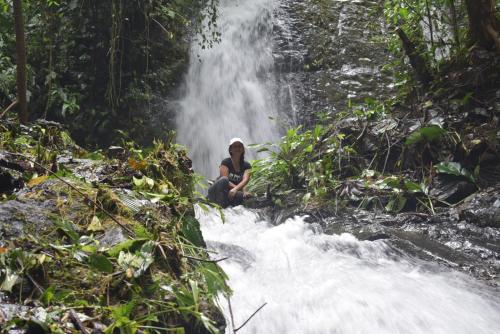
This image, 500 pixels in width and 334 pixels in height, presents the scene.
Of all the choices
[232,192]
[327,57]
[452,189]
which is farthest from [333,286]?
[327,57]

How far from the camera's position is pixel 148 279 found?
1772 mm

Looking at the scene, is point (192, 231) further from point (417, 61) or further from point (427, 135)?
point (417, 61)

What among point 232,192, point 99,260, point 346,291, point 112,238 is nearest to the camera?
point 99,260

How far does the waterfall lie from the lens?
30.5 feet

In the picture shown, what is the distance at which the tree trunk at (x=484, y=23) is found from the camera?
5.61 m

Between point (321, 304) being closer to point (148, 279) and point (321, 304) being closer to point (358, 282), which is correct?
point (358, 282)

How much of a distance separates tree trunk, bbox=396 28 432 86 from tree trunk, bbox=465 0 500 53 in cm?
75

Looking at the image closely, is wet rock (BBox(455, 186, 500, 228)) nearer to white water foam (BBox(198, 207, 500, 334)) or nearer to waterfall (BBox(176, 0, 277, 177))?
white water foam (BBox(198, 207, 500, 334))

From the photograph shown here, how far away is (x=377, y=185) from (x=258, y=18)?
6.87 m

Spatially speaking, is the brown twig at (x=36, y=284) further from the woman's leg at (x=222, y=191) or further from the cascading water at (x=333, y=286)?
the woman's leg at (x=222, y=191)

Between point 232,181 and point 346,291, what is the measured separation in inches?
147

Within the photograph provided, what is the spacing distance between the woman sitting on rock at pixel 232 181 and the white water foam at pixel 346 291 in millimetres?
1847

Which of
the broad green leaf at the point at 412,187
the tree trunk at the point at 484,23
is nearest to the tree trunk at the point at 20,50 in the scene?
the broad green leaf at the point at 412,187

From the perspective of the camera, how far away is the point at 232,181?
671 centimetres
